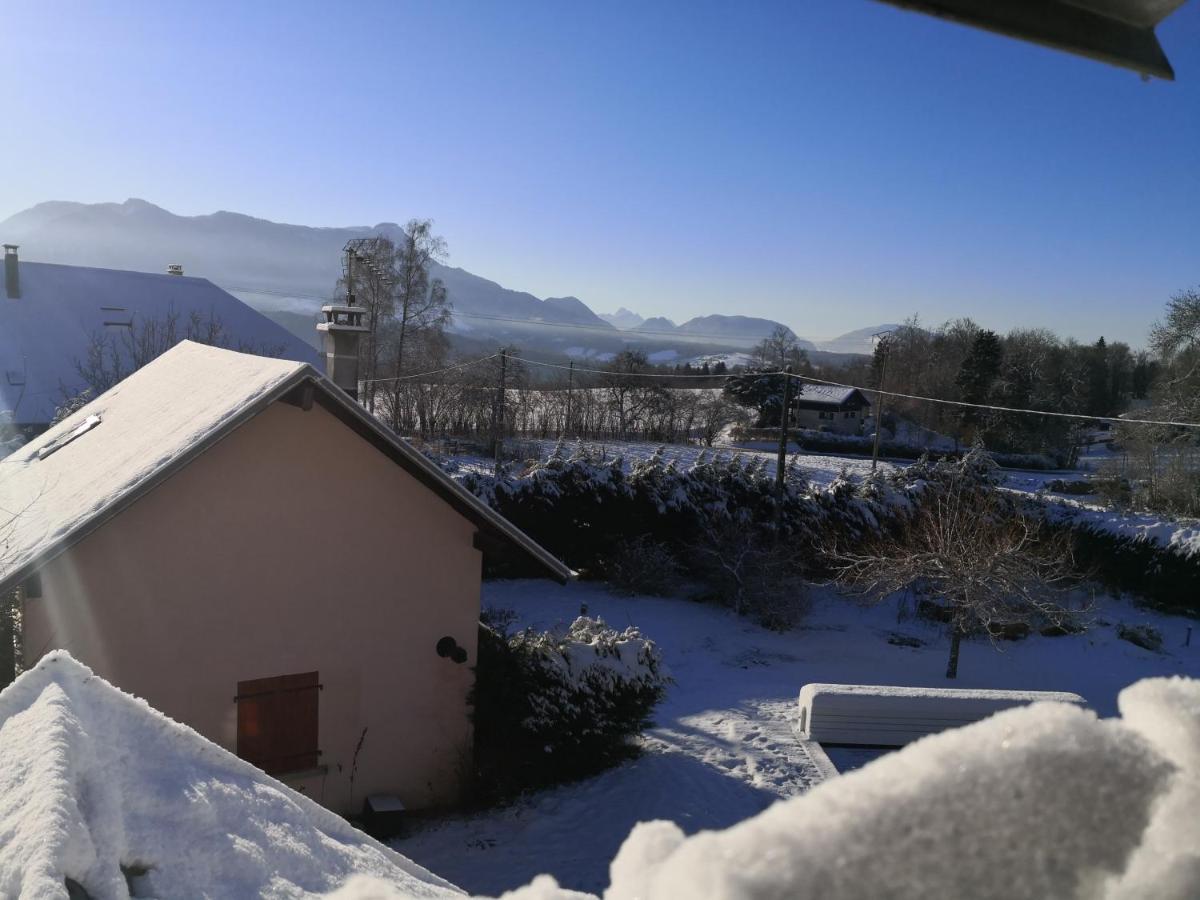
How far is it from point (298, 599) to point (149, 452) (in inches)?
83.7

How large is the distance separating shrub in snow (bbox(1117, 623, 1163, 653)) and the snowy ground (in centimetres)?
28

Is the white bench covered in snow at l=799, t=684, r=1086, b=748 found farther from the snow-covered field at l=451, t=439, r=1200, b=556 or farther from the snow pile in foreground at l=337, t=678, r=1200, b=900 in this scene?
the snow pile in foreground at l=337, t=678, r=1200, b=900

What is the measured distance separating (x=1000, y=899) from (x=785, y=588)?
17.9 meters

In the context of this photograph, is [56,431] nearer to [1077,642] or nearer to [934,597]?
[934,597]

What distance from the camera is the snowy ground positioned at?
8.89 metres

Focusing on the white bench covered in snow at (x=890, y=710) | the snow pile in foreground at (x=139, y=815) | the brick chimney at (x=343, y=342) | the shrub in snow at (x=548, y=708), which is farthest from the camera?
the brick chimney at (x=343, y=342)

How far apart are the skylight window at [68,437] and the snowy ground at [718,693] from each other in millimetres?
6991

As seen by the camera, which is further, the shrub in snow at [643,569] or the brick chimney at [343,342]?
the shrub in snow at [643,569]

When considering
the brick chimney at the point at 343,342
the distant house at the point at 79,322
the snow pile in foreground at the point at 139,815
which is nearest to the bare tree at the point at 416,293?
the distant house at the point at 79,322

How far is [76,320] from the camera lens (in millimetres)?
25953

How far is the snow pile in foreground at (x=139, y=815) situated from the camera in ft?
6.96

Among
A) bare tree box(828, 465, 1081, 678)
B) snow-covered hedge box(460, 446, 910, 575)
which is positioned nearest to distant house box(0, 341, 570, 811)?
bare tree box(828, 465, 1081, 678)

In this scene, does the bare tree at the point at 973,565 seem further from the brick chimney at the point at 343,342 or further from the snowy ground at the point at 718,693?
the brick chimney at the point at 343,342

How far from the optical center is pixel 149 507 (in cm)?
796
